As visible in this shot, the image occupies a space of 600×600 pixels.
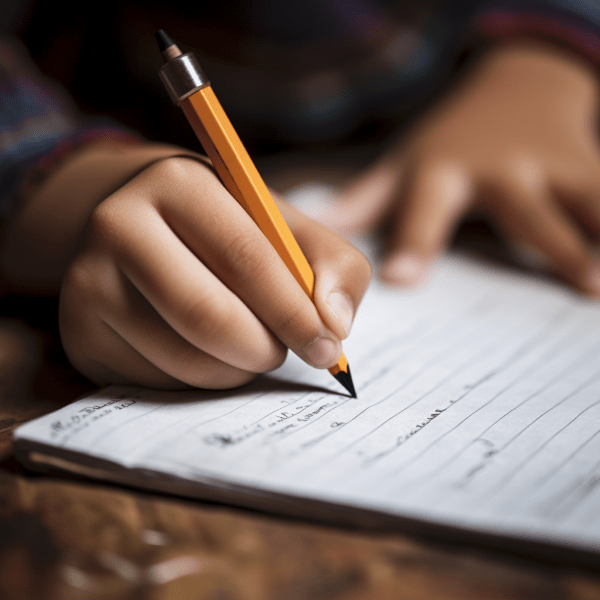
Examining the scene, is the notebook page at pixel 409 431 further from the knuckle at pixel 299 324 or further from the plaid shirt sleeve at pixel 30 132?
the plaid shirt sleeve at pixel 30 132

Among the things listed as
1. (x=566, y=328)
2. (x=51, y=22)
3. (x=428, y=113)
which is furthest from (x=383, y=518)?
(x=51, y=22)

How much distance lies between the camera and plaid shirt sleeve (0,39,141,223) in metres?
0.40

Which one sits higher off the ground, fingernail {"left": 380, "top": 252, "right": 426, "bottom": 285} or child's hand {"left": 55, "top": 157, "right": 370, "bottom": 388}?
child's hand {"left": 55, "top": 157, "right": 370, "bottom": 388}

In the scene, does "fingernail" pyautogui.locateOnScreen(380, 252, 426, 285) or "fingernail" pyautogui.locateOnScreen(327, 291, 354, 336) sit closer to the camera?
"fingernail" pyautogui.locateOnScreen(327, 291, 354, 336)

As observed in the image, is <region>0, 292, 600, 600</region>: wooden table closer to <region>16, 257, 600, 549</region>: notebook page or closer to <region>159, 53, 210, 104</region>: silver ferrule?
<region>16, 257, 600, 549</region>: notebook page

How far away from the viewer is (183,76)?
0.24 metres

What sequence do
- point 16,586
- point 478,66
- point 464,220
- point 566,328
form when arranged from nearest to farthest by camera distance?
point 16,586 < point 566,328 < point 464,220 < point 478,66

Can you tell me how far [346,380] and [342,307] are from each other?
41 millimetres

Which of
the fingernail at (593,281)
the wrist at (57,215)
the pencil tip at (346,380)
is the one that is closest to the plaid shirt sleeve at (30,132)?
the wrist at (57,215)

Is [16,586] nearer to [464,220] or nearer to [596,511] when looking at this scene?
[596,511]

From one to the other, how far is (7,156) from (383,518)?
1.35 ft

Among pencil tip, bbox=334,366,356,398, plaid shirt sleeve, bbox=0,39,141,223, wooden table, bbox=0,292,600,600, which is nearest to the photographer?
wooden table, bbox=0,292,600,600

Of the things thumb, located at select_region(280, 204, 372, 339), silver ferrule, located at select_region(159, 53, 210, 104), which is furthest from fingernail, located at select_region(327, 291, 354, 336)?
silver ferrule, located at select_region(159, 53, 210, 104)

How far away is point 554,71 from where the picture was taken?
2.21ft
